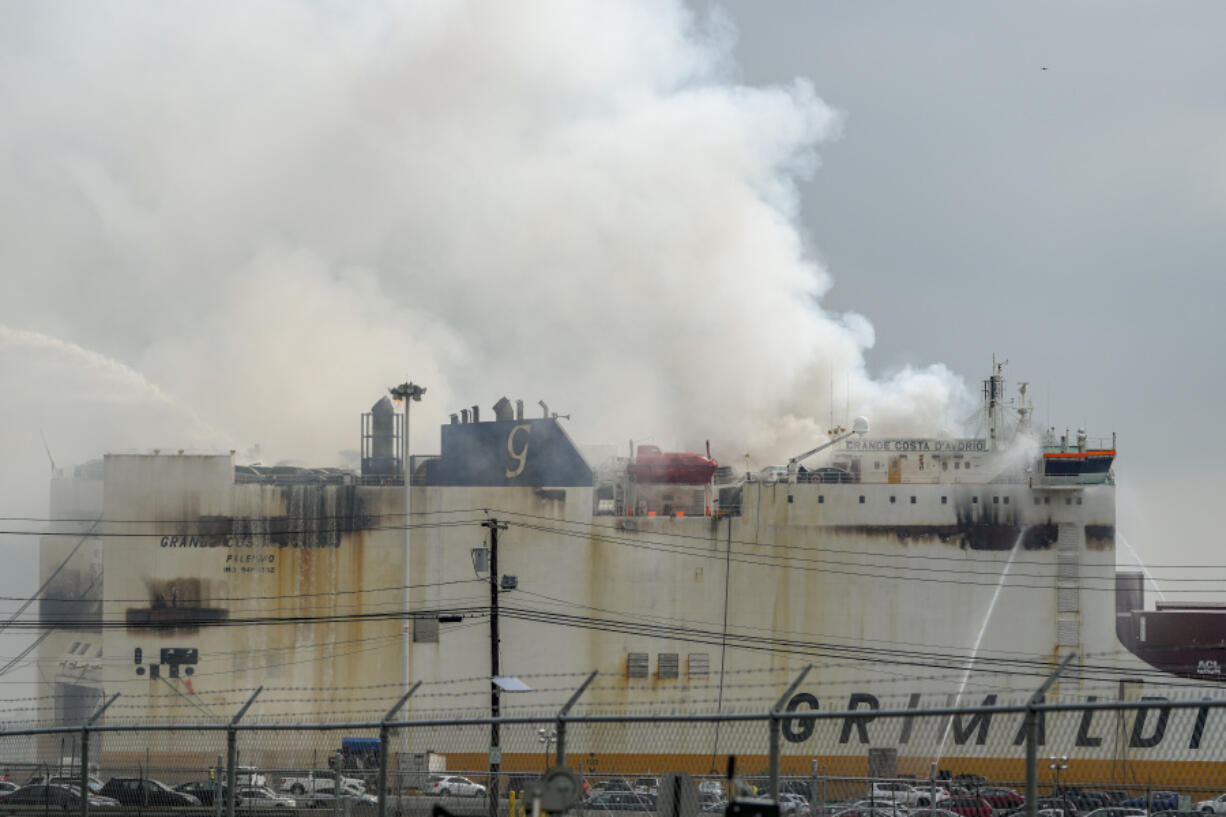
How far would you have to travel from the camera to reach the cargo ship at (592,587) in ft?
164

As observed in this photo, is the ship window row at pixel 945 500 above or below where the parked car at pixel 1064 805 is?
above

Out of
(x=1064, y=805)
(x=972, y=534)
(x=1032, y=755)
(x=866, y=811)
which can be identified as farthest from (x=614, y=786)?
(x=972, y=534)

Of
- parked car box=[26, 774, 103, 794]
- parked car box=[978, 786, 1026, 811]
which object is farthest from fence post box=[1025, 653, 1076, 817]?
parked car box=[26, 774, 103, 794]

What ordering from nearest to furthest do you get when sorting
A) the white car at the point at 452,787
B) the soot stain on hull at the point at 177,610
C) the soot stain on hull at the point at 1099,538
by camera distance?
the white car at the point at 452,787
the soot stain on hull at the point at 177,610
the soot stain on hull at the point at 1099,538

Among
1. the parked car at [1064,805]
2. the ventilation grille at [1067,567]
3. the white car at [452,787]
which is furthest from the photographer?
the ventilation grille at [1067,567]

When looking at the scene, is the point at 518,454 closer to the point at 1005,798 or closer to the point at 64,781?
the point at 64,781

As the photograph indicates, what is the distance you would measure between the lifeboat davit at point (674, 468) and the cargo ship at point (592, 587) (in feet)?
6.98

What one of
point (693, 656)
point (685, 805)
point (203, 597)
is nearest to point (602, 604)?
point (693, 656)

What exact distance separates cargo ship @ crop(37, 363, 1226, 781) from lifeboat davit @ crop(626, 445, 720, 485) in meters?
2.13

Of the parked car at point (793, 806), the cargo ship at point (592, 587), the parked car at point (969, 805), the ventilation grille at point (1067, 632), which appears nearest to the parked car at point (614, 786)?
the parked car at point (793, 806)

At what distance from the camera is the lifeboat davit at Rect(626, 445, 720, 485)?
52719 mm

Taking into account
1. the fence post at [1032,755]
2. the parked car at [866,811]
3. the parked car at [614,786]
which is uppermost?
the fence post at [1032,755]

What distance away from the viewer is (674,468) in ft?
174

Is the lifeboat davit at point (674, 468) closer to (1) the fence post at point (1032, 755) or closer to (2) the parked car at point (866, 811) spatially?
(2) the parked car at point (866, 811)
